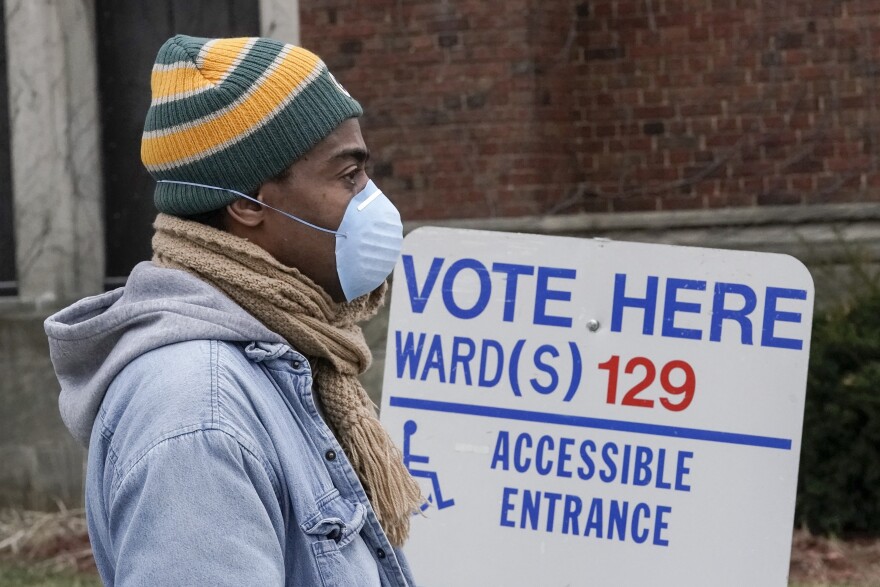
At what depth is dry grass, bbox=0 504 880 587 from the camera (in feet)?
19.0

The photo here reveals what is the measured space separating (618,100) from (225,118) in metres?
5.79

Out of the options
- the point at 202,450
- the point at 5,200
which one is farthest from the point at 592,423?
the point at 5,200

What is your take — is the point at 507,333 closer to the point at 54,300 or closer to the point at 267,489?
the point at 267,489

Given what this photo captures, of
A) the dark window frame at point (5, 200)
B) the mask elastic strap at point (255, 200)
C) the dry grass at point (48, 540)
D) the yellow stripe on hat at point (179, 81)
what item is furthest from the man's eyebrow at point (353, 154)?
the dark window frame at point (5, 200)

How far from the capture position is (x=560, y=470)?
359 centimetres

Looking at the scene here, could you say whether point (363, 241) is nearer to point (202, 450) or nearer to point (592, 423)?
point (202, 450)

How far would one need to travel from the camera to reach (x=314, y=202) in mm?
2068

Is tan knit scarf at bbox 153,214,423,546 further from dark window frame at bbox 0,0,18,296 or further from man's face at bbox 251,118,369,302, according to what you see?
dark window frame at bbox 0,0,18,296

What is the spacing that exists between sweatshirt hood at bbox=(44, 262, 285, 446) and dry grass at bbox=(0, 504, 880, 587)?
4.31 metres

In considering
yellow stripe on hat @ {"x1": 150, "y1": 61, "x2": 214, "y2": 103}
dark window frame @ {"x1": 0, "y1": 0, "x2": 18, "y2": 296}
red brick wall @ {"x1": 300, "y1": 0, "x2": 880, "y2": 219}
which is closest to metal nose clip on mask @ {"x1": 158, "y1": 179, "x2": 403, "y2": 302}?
yellow stripe on hat @ {"x1": 150, "y1": 61, "x2": 214, "y2": 103}

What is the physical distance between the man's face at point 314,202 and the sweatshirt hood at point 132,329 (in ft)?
0.51

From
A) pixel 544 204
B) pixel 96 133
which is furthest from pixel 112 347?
pixel 96 133

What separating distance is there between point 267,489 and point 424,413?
195 centimetres

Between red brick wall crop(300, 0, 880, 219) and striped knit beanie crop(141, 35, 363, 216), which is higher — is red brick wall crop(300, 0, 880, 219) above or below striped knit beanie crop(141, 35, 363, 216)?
below
